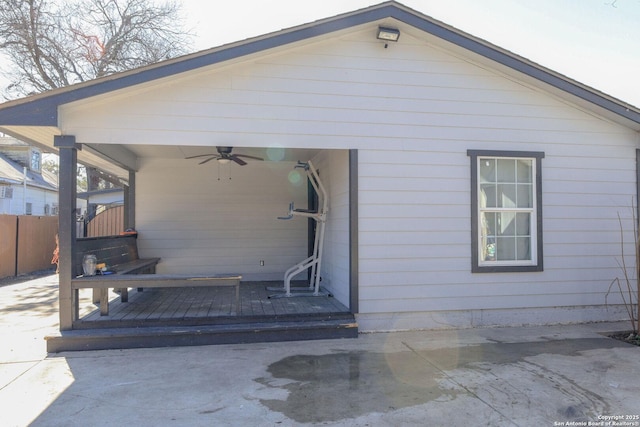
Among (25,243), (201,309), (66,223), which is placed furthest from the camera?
(25,243)

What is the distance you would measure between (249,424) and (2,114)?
13.6 feet

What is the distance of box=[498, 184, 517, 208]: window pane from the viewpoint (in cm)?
596

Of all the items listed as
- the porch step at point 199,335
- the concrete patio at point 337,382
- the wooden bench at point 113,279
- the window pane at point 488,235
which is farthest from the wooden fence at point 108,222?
the window pane at point 488,235

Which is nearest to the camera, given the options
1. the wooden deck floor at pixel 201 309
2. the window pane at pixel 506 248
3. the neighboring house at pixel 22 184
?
the wooden deck floor at pixel 201 309

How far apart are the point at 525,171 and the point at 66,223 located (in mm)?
5954

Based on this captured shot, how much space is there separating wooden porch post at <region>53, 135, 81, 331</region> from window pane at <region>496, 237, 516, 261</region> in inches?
214

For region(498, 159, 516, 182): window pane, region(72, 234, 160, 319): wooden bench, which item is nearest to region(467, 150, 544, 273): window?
region(498, 159, 516, 182): window pane

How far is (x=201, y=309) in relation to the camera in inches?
220

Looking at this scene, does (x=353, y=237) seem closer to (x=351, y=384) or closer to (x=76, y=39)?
(x=351, y=384)

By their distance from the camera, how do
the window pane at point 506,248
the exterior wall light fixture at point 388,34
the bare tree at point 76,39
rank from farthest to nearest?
the bare tree at point 76,39 < the window pane at point 506,248 < the exterior wall light fixture at point 388,34

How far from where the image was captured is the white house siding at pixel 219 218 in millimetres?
8156

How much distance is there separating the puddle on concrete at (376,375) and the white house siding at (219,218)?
408cm

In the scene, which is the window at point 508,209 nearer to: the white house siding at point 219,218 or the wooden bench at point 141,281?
the wooden bench at point 141,281

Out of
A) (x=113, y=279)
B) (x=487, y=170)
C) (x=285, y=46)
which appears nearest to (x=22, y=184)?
(x=113, y=279)
